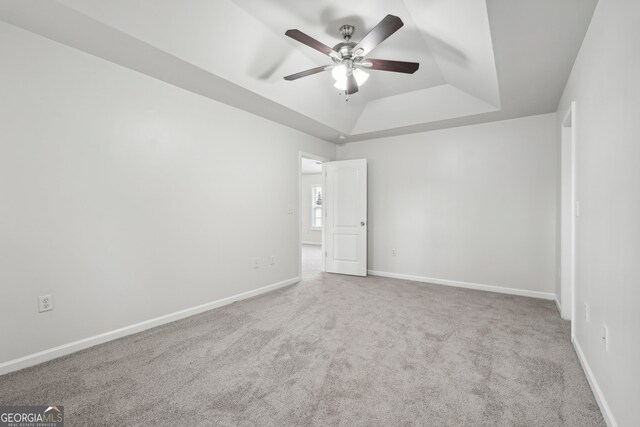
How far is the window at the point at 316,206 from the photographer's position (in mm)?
9617

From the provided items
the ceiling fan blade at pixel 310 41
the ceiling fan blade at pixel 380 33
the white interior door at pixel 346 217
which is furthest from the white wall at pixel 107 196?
the ceiling fan blade at pixel 380 33

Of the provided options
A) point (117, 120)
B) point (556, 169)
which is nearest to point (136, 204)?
point (117, 120)

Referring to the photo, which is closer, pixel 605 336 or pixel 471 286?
pixel 605 336

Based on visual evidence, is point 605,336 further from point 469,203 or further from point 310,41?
point 469,203

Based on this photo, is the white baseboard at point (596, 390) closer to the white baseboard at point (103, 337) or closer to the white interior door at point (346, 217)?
the white interior door at point (346, 217)

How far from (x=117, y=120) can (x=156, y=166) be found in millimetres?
504

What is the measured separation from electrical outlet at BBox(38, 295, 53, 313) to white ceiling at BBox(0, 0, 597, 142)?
1.98 metres

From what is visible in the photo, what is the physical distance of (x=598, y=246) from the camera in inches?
71.2

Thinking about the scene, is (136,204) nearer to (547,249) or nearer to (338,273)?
(338,273)

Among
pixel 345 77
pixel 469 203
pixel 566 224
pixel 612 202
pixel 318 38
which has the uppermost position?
pixel 318 38

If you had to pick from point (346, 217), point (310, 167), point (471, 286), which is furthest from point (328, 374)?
point (310, 167)

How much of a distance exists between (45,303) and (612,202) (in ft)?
12.4

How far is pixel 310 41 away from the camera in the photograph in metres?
2.23

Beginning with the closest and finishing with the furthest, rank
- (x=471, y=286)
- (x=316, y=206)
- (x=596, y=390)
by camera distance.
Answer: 1. (x=596, y=390)
2. (x=471, y=286)
3. (x=316, y=206)
